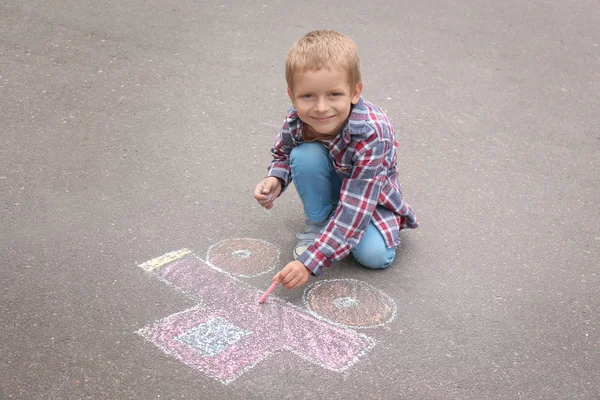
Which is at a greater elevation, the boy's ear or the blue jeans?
the boy's ear

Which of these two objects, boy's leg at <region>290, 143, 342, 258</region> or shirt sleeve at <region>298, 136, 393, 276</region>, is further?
boy's leg at <region>290, 143, 342, 258</region>

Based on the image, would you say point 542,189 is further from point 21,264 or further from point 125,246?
point 21,264

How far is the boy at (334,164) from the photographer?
9.50 ft

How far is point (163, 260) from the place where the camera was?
3.22m

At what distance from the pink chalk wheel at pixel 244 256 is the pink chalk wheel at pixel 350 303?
0.25 meters

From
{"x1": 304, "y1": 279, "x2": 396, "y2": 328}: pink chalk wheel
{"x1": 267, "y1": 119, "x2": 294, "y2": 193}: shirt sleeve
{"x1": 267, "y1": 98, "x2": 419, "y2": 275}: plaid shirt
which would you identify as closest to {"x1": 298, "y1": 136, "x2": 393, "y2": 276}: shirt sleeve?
{"x1": 267, "y1": 98, "x2": 419, "y2": 275}: plaid shirt

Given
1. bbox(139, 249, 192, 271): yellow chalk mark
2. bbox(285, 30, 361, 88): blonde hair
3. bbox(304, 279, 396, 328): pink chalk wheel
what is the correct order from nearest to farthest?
1. bbox(285, 30, 361, 88): blonde hair
2. bbox(304, 279, 396, 328): pink chalk wheel
3. bbox(139, 249, 192, 271): yellow chalk mark

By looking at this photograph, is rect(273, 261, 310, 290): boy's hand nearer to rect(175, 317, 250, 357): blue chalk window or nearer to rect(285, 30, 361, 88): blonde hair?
rect(175, 317, 250, 357): blue chalk window

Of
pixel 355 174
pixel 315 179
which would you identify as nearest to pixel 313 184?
pixel 315 179

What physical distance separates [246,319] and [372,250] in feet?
2.13

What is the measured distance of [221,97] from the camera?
15.7ft

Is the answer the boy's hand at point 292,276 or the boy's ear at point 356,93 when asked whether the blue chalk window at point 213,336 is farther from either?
the boy's ear at point 356,93

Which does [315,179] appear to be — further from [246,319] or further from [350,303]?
[246,319]

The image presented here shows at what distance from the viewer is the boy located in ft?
9.50
